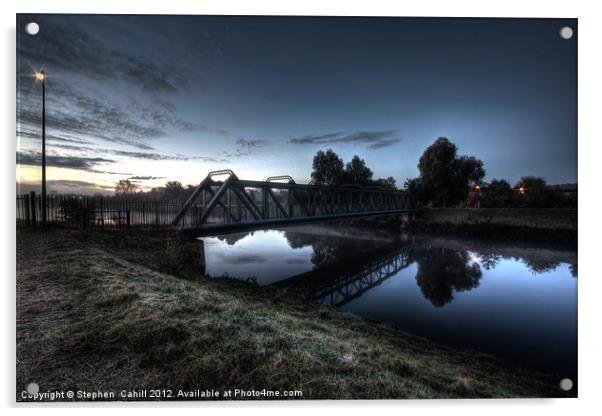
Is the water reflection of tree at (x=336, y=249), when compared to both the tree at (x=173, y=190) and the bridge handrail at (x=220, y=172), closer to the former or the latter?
the bridge handrail at (x=220, y=172)

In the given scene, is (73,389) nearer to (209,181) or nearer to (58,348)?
(58,348)

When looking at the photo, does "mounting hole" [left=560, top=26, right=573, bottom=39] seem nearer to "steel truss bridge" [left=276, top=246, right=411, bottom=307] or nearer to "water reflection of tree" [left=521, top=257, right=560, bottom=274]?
"steel truss bridge" [left=276, top=246, right=411, bottom=307]

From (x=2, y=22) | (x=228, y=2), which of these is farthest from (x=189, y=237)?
(x=228, y=2)

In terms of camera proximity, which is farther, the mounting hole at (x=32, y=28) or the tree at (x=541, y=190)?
the tree at (x=541, y=190)

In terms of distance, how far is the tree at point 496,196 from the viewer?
56.7 ft

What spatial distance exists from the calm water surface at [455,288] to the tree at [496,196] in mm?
3689

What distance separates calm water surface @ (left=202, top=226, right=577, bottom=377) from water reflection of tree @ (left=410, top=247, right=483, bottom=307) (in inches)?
1.4

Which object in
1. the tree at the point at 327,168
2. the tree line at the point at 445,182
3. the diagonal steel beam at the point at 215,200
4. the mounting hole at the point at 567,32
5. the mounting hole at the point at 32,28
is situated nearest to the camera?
the mounting hole at the point at 32,28

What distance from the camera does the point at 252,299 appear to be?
6.39 metres

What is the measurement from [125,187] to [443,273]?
1374 cm

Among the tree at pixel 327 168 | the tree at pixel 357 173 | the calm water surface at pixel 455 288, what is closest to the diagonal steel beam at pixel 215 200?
the calm water surface at pixel 455 288

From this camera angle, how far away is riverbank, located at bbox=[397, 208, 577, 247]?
A: 13.6m

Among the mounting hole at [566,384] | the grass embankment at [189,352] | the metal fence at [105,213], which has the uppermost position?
the metal fence at [105,213]

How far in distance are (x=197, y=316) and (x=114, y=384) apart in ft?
3.73
